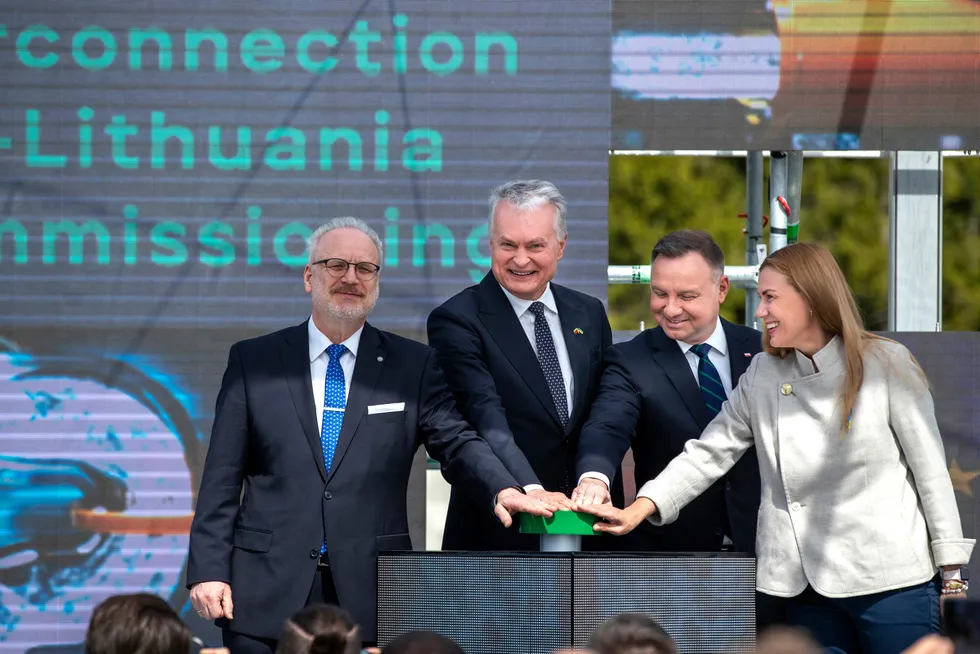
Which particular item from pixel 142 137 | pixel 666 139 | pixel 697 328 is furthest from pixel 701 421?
pixel 142 137

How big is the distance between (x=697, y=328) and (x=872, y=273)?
16.6m

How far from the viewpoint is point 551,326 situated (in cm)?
386

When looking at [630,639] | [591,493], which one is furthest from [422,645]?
[591,493]

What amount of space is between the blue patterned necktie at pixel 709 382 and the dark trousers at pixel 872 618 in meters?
0.63

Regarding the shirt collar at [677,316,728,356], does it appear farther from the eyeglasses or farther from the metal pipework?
the metal pipework

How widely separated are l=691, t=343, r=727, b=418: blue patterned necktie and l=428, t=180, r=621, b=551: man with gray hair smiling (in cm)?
29

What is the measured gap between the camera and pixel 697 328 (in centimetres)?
372

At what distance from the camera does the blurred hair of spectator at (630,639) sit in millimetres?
2281

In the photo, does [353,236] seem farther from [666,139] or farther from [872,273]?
[872,273]

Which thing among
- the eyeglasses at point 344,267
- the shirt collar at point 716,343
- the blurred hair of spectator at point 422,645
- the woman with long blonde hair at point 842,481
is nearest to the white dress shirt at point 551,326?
the shirt collar at point 716,343

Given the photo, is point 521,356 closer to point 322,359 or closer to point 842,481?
point 322,359

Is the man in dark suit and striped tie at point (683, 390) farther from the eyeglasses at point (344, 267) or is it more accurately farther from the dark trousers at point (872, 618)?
the eyeglasses at point (344, 267)

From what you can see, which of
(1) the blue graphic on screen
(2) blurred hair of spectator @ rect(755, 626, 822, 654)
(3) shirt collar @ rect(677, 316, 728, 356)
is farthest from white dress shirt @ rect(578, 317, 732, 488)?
(1) the blue graphic on screen

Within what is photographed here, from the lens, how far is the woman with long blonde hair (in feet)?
10.4
